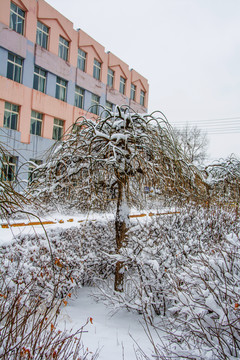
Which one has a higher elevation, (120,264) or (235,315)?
(235,315)

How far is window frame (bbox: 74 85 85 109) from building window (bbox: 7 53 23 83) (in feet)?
19.3

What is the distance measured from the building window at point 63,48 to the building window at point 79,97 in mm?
2587

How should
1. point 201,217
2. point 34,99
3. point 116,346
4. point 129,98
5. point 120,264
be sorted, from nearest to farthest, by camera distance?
point 116,346
point 120,264
point 201,217
point 34,99
point 129,98

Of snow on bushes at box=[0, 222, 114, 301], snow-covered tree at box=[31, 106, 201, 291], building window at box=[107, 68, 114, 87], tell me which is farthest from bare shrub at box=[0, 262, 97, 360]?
building window at box=[107, 68, 114, 87]

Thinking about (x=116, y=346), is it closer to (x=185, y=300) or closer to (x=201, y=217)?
(x=185, y=300)

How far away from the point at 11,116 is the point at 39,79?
147 inches

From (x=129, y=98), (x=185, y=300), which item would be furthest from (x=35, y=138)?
(x=185, y=300)

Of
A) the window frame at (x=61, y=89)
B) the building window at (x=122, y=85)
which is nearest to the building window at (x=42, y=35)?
the window frame at (x=61, y=89)

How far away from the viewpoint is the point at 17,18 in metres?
17.8

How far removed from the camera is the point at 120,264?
549cm

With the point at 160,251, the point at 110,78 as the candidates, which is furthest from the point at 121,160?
the point at 110,78

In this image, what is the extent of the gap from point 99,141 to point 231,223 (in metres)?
3.53

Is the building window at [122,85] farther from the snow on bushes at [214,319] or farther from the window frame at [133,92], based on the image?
the snow on bushes at [214,319]

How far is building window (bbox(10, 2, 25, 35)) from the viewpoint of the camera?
1748 cm
